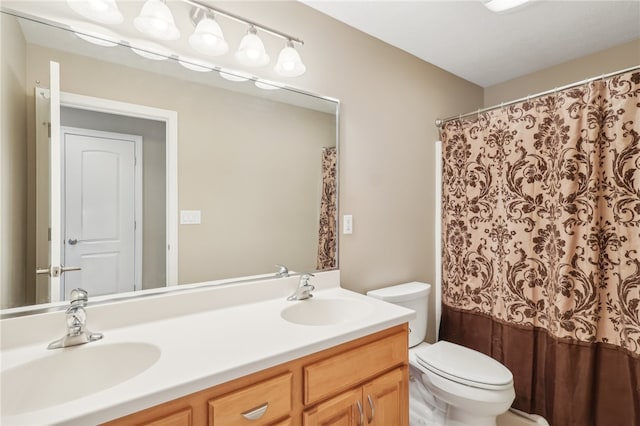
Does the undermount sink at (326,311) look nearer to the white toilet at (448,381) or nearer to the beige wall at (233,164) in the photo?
the beige wall at (233,164)

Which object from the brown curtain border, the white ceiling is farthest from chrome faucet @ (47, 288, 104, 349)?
the brown curtain border

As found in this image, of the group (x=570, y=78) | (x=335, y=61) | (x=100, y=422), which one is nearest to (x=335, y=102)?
(x=335, y=61)

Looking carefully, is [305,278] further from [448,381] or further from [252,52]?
[252,52]

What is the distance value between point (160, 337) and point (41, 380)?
30 centimetres

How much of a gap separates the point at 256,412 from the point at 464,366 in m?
1.18

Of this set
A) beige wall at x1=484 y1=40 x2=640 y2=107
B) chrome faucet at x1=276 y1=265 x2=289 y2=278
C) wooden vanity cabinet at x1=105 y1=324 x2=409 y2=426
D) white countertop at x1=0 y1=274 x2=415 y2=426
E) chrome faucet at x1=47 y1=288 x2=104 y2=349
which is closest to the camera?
white countertop at x1=0 y1=274 x2=415 y2=426

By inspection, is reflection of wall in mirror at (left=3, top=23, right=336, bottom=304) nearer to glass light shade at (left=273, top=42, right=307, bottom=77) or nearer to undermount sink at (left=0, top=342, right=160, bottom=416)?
glass light shade at (left=273, top=42, right=307, bottom=77)

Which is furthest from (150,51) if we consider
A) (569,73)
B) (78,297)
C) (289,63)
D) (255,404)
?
(569,73)

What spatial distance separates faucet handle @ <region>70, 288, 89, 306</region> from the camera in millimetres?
1012

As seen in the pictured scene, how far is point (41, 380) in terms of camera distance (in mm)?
850

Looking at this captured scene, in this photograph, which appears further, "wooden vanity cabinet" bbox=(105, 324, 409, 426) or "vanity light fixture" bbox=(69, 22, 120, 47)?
"vanity light fixture" bbox=(69, 22, 120, 47)

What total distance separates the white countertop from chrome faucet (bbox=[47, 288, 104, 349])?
1.2 inches

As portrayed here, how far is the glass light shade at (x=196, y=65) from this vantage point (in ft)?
4.16

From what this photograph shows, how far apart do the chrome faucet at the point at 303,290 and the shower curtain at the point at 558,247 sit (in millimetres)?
1238
